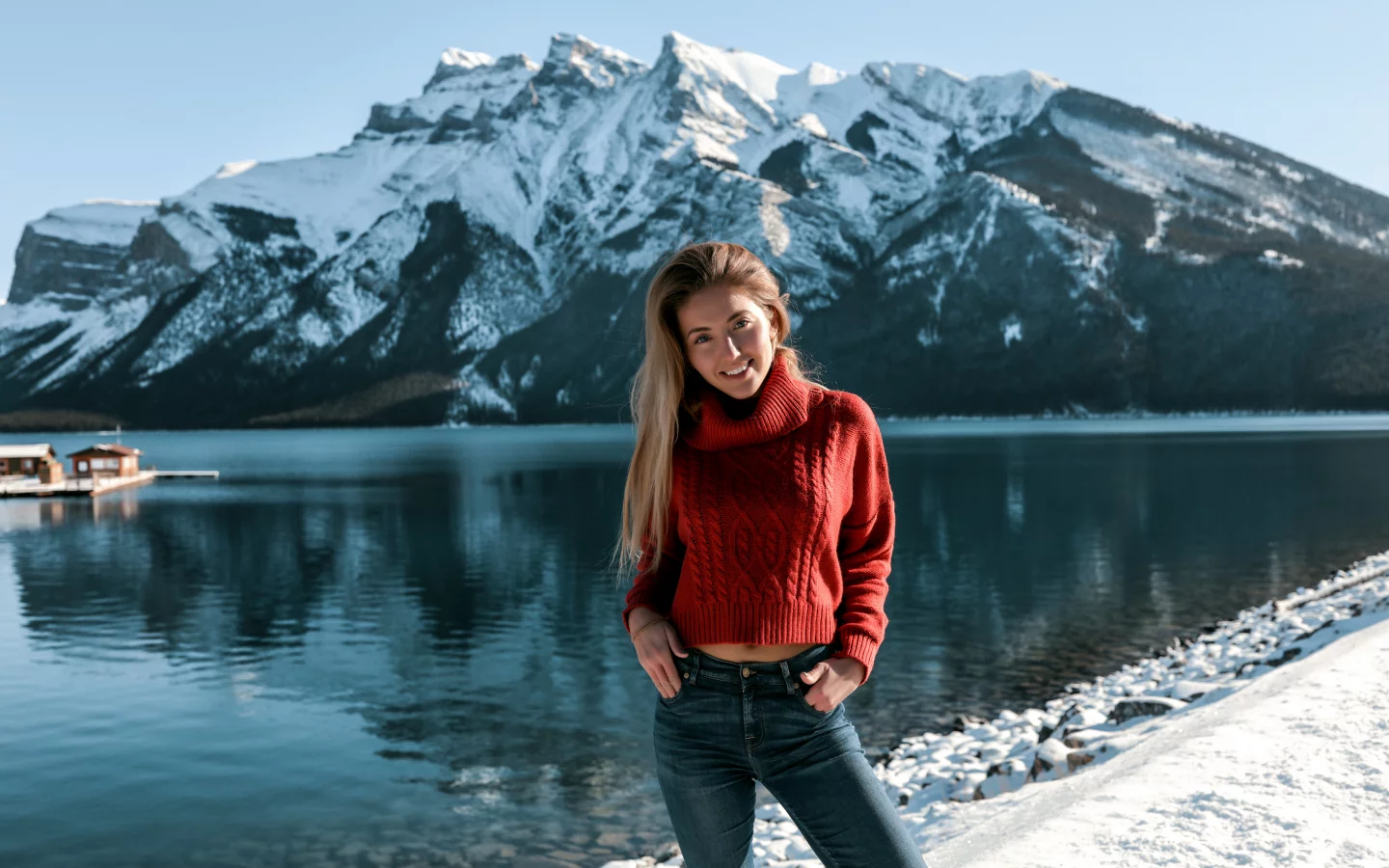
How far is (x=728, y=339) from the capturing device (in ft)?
12.8

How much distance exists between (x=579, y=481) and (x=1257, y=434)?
406 ft

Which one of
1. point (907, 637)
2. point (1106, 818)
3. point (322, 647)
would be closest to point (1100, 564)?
point (907, 637)

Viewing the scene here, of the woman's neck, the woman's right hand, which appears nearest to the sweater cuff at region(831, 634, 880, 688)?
the woman's right hand

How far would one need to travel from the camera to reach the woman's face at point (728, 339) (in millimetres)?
3920

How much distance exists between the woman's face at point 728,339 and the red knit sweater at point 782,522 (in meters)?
0.09

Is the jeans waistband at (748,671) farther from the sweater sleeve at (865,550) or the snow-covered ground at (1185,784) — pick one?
the snow-covered ground at (1185,784)

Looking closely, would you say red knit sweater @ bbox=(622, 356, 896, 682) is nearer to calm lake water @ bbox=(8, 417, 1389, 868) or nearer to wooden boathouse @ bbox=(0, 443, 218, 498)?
calm lake water @ bbox=(8, 417, 1389, 868)

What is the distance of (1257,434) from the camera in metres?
170

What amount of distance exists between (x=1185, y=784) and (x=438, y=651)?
83.6 feet

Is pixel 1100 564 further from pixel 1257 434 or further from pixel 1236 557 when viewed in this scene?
pixel 1257 434

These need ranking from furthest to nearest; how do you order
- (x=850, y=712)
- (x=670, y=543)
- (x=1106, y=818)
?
(x=850, y=712) → (x=1106, y=818) → (x=670, y=543)

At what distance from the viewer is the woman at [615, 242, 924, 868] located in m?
3.75

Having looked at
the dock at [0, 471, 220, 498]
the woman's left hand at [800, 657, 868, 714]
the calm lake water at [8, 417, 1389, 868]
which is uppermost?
the woman's left hand at [800, 657, 868, 714]

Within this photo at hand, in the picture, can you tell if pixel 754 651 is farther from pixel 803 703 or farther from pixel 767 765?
pixel 767 765
